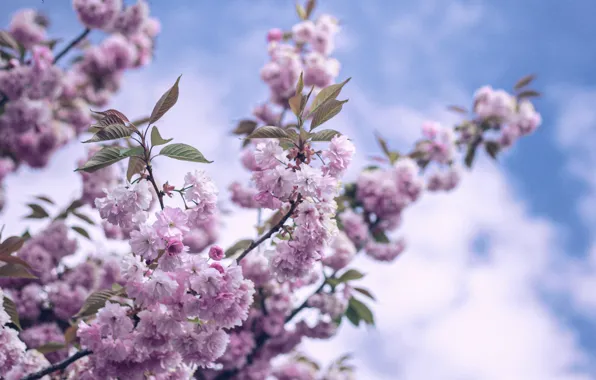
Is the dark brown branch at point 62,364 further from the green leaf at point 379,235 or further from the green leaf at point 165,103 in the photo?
the green leaf at point 379,235

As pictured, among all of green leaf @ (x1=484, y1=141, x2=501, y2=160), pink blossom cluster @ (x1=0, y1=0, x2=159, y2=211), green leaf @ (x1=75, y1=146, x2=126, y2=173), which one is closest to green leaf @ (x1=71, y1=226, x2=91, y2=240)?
pink blossom cluster @ (x1=0, y1=0, x2=159, y2=211)

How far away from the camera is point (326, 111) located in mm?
1745

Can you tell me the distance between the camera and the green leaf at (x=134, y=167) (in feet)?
5.82

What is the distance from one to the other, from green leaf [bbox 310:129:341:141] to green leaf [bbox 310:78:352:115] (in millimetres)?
83

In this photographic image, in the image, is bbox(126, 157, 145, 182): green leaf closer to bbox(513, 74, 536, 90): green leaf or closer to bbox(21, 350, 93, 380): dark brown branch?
bbox(21, 350, 93, 380): dark brown branch

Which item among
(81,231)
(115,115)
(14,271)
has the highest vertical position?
(81,231)

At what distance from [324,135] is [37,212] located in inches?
107

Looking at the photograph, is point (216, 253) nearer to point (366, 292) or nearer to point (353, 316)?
point (366, 292)

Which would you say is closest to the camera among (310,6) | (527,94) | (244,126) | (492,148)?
(244,126)

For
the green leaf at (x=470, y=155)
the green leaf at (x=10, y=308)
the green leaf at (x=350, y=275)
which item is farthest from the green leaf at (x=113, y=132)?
the green leaf at (x=470, y=155)

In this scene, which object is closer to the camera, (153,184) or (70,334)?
(153,184)

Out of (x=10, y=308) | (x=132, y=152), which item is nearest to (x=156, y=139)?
(x=132, y=152)

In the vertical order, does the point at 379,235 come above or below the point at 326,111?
above

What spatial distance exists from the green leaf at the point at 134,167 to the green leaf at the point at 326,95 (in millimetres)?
652
